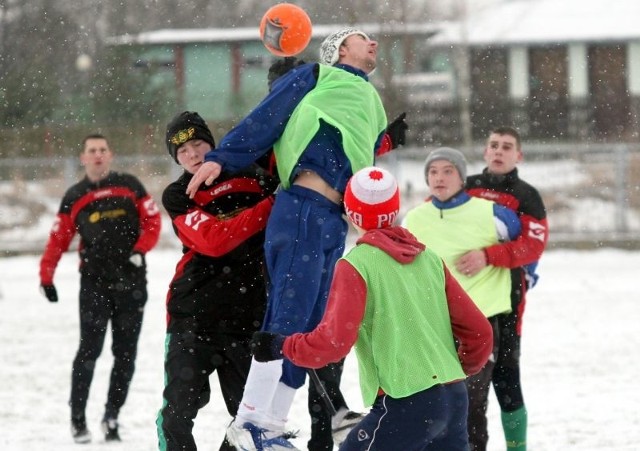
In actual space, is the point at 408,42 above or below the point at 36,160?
above

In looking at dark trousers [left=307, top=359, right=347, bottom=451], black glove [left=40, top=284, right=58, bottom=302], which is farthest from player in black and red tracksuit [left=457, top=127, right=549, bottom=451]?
black glove [left=40, top=284, right=58, bottom=302]

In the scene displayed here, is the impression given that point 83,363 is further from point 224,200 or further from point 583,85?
point 583,85

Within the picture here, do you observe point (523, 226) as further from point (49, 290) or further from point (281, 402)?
point (49, 290)

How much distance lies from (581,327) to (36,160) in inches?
440

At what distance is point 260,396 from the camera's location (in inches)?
196

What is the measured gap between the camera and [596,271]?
692 inches

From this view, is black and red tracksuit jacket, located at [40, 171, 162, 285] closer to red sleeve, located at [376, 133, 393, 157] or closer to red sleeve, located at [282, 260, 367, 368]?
red sleeve, located at [376, 133, 393, 157]

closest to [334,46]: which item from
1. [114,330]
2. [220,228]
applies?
[220,228]

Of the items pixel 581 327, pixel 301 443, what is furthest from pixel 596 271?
pixel 301 443

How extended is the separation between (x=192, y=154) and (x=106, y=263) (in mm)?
2526

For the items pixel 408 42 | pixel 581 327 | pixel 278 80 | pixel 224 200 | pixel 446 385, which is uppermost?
pixel 408 42

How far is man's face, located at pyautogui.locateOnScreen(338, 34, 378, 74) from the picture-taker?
539 centimetres

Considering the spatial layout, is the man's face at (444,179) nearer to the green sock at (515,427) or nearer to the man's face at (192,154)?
the green sock at (515,427)

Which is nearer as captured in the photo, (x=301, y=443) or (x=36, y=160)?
(x=301, y=443)
